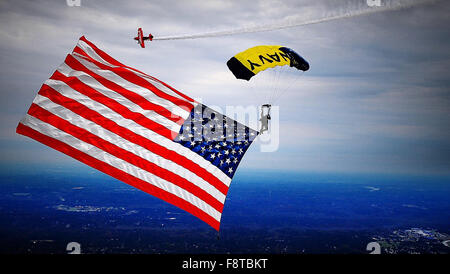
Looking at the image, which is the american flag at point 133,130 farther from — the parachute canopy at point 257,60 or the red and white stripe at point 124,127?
the parachute canopy at point 257,60

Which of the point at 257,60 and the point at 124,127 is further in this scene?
the point at 257,60

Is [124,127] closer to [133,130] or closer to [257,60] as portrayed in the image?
[133,130]

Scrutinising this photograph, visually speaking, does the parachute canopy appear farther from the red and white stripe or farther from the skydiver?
the red and white stripe

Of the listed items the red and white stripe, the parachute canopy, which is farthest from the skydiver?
the red and white stripe

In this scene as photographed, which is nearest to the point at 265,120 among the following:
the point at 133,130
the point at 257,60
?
the point at 257,60

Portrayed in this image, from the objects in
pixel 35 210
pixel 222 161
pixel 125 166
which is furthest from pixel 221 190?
pixel 35 210

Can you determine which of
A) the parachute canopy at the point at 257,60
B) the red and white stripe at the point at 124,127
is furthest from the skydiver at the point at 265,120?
the red and white stripe at the point at 124,127
